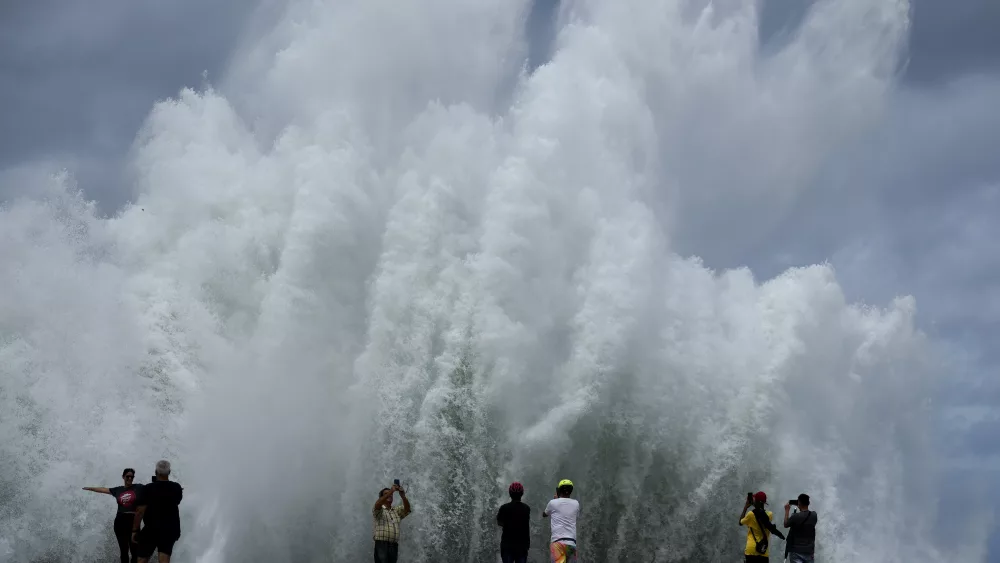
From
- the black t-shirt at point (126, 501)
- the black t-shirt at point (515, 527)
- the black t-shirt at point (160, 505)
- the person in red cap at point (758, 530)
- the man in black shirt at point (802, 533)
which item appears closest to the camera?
the black t-shirt at point (160, 505)

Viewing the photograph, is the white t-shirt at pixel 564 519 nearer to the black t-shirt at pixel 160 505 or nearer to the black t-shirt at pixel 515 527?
the black t-shirt at pixel 515 527

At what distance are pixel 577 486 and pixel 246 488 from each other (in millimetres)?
7701

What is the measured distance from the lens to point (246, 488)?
20.0 m

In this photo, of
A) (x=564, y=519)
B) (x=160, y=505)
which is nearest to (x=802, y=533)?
(x=564, y=519)

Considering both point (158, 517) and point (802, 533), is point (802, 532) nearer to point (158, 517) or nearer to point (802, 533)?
point (802, 533)

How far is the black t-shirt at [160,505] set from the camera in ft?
36.5

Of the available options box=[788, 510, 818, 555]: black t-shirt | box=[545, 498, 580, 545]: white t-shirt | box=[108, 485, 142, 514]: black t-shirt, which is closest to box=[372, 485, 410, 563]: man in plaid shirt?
box=[108, 485, 142, 514]: black t-shirt

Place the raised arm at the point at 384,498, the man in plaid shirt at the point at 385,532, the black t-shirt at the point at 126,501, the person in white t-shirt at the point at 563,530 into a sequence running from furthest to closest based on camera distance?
the man in plaid shirt at the point at 385,532, the raised arm at the point at 384,498, the black t-shirt at the point at 126,501, the person in white t-shirt at the point at 563,530

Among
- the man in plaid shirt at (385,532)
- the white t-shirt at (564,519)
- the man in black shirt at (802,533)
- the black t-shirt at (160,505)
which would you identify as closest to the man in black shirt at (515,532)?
the white t-shirt at (564,519)

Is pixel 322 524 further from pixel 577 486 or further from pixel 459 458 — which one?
pixel 577 486

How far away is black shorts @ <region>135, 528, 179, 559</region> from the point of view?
11.2m

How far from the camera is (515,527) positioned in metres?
12.3

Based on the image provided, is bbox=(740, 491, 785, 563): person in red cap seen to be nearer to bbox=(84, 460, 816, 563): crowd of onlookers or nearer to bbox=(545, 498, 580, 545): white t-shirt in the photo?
bbox=(84, 460, 816, 563): crowd of onlookers

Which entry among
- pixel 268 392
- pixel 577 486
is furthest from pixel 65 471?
pixel 577 486
